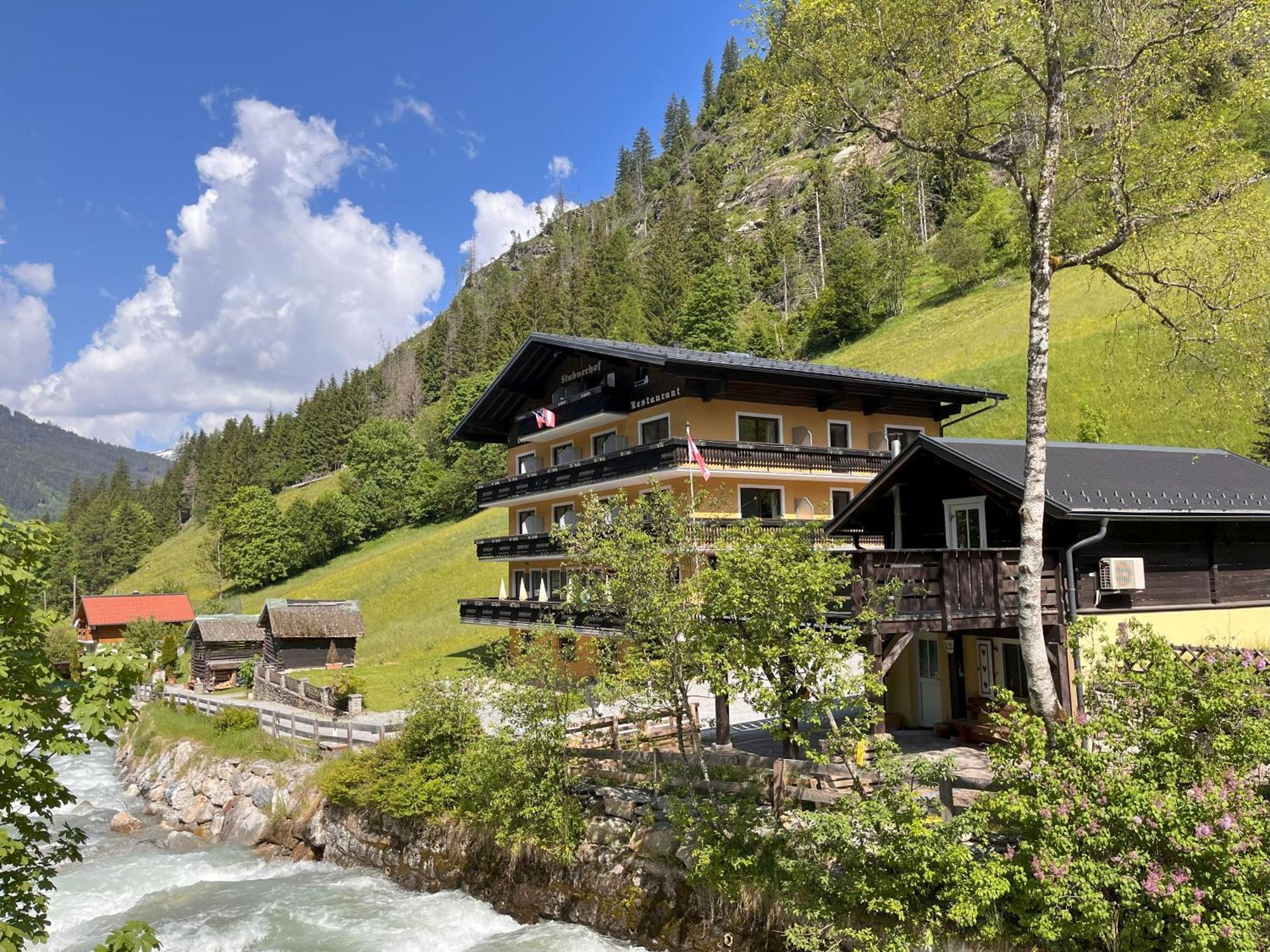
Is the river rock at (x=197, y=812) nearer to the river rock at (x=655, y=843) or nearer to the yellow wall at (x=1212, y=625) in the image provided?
the river rock at (x=655, y=843)

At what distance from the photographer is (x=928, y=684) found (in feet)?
65.5

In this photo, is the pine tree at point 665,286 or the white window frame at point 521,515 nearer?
the white window frame at point 521,515

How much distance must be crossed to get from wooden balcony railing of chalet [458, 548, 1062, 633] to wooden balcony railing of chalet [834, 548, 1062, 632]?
0.01 meters

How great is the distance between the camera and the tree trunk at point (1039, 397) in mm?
12195

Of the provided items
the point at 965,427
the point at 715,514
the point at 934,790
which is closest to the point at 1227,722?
the point at 934,790

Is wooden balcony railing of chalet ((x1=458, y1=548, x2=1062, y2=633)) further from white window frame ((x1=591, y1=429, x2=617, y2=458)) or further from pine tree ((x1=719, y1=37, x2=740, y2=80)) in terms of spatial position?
pine tree ((x1=719, y1=37, x2=740, y2=80))

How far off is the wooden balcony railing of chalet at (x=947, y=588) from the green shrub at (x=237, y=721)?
17.6 m

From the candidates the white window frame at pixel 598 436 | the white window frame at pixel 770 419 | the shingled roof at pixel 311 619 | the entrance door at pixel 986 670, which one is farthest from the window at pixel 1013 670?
the shingled roof at pixel 311 619

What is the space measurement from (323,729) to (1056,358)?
4298cm

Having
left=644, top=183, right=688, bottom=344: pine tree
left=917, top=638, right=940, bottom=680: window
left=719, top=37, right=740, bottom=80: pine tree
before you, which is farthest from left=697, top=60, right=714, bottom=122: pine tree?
left=917, top=638, right=940, bottom=680: window

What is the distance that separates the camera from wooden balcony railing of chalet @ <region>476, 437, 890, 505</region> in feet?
96.1

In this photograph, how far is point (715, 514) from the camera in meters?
27.1

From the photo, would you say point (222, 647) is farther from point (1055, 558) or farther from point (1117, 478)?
point (1117, 478)

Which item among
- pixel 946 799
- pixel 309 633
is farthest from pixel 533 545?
pixel 946 799
